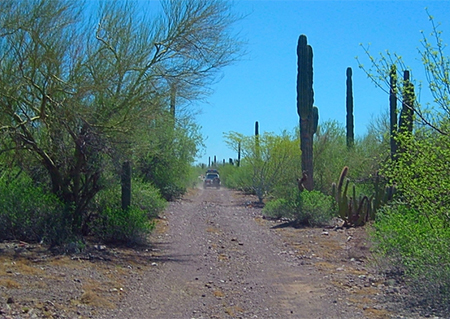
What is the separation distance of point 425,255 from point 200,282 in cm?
368

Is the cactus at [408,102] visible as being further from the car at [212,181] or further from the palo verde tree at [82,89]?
the car at [212,181]

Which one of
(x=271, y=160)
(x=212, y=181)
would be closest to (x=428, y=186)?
(x=271, y=160)

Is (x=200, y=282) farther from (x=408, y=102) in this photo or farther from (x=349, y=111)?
(x=349, y=111)

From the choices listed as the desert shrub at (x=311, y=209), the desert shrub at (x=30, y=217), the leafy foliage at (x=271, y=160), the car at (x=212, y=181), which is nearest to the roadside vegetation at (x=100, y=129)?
the desert shrub at (x=30, y=217)

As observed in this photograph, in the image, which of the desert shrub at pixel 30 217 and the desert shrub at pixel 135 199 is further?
the desert shrub at pixel 135 199

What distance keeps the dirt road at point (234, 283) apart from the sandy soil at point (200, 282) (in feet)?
0.05

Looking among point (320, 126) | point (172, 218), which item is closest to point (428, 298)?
point (172, 218)

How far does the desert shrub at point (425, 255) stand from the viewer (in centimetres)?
764

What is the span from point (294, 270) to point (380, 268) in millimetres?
1677

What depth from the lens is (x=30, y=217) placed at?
11.4 metres

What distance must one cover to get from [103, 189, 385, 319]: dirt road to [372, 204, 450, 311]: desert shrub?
2.64ft

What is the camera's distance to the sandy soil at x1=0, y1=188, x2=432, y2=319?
303 inches

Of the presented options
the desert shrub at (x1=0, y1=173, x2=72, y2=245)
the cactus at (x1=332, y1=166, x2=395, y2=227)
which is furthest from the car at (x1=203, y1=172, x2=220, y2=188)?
the desert shrub at (x1=0, y1=173, x2=72, y2=245)

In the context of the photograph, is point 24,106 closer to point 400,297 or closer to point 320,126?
point 400,297
